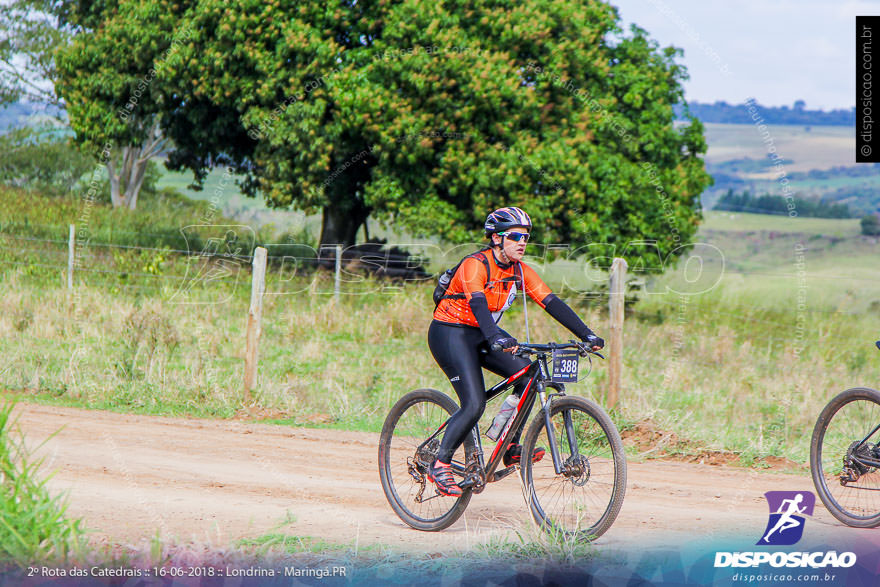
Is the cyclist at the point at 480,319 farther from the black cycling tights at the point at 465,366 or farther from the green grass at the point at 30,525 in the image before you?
the green grass at the point at 30,525

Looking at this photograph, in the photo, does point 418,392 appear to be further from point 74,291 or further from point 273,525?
point 74,291

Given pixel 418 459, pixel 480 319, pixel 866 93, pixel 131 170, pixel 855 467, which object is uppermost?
pixel 131 170

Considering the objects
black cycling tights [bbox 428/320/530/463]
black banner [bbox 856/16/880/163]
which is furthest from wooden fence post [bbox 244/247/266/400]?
black banner [bbox 856/16/880/163]

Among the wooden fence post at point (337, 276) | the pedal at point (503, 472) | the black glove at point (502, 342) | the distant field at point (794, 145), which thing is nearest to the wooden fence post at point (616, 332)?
the pedal at point (503, 472)

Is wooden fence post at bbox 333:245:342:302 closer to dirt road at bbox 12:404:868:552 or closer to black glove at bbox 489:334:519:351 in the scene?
dirt road at bbox 12:404:868:552

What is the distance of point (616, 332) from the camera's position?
10.3 meters

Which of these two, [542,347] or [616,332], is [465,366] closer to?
[542,347]

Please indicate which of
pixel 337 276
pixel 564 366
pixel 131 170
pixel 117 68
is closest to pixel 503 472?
pixel 564 366

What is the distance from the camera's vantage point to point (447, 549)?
5.49 metres

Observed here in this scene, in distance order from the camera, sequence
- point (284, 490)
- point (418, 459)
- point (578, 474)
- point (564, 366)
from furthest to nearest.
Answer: point (284, 490) < point (418, 459) < point (564, 366) < point (578, 474)

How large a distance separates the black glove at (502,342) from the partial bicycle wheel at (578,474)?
0.48 meters

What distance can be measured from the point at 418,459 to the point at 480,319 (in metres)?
1.19

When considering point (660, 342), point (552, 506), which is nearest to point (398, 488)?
point (552, 506)

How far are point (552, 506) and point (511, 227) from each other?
180 cm
